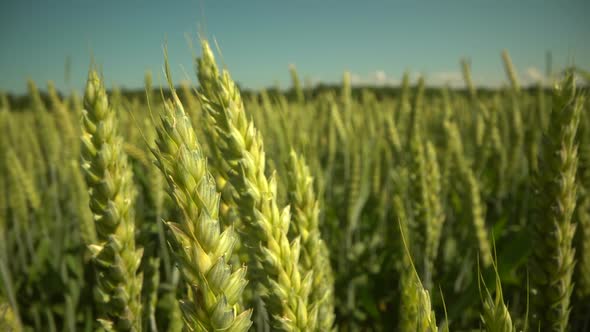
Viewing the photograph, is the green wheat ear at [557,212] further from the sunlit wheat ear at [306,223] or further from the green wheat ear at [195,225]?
the green wheat ear at [195,225]

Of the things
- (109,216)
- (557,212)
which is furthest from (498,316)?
(109,216)

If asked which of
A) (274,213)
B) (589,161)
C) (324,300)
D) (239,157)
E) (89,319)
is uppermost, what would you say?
(239,157)

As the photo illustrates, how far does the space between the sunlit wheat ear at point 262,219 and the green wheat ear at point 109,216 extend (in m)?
0.32

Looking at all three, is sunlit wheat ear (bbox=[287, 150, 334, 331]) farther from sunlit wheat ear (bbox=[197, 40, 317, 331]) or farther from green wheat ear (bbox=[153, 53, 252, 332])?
green wheat ear (bbox=[153, 53, 252, 332])

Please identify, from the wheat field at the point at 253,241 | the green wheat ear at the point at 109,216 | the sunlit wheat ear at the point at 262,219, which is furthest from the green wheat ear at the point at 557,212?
the green wheat ear at the point at 109,216

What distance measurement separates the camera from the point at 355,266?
2.04m

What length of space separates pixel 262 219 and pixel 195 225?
0.14 meters

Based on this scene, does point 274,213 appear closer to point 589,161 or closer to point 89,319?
point 89,319

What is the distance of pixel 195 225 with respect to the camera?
0.53 m

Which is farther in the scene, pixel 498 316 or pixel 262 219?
pixel 262 219

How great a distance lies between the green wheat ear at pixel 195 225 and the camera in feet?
1.71

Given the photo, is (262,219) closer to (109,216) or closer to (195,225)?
(195,225)

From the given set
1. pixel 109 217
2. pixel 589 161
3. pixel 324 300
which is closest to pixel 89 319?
pixel 109 217

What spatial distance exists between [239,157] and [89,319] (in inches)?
55.8
